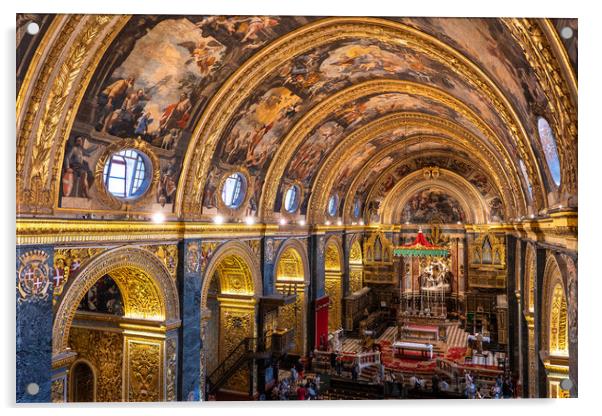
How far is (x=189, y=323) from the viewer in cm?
1285

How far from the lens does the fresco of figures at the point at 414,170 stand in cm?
2494

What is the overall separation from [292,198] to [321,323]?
5515 mm

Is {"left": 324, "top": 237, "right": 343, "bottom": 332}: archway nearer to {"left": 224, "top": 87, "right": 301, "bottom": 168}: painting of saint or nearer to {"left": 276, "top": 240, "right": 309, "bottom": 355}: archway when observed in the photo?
{"left": 276, "top": 240, "right": 309, "bottom": 355}: archway

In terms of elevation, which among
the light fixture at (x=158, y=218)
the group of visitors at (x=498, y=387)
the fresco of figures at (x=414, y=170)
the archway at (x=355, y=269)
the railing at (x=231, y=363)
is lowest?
the group of visitors at (x=498, y=387)

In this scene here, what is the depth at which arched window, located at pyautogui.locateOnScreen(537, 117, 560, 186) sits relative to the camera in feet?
23.1

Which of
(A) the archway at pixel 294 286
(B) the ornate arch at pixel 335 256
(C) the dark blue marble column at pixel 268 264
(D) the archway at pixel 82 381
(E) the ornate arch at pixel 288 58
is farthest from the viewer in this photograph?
(B) the ornate arch at pixel 335 256

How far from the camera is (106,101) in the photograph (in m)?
9.37

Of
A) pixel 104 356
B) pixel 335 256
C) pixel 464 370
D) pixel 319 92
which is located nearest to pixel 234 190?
pixel 319 92

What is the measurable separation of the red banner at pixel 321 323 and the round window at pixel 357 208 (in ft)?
18.3

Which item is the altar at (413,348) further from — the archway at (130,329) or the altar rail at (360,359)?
the archway at (130,329)

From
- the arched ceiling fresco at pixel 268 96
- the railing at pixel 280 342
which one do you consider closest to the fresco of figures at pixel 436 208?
the arched ceiling fresco at pixel 268 96

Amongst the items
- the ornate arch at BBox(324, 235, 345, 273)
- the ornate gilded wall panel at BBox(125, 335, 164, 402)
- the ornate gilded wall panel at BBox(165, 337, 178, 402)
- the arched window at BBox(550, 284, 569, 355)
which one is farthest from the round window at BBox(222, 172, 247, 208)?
the arched window at BBox(550, 284, 569, 355)

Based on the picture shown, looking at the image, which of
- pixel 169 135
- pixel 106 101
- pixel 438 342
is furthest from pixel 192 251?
pixel 438 342

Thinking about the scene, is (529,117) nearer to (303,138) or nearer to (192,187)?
(192,187)
